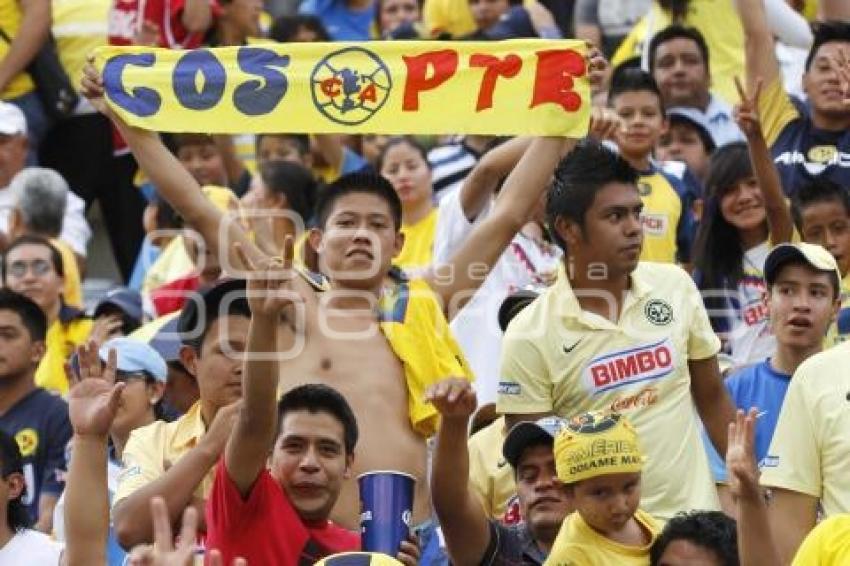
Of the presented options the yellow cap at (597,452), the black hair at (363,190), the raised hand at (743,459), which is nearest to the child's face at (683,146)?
the black hair at (363,190)

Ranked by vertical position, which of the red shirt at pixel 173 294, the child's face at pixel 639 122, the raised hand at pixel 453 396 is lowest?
the raised hand at pixel 453 396

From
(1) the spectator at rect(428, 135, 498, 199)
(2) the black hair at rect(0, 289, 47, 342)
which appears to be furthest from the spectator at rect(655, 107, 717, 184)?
(2) the black hair at rect(0, 289, 47, 342)

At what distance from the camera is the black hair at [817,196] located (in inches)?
431

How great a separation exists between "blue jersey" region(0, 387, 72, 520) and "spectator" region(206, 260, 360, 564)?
2502 millimetres

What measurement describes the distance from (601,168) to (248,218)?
3.34 m

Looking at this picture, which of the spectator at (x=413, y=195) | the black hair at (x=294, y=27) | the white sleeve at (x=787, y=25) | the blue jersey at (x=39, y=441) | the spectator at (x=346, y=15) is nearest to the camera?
the blue jersey at (x=39, y=441)

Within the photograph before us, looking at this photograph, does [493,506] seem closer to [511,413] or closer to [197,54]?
[511,413]

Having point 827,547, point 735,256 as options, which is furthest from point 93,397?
point 735,256

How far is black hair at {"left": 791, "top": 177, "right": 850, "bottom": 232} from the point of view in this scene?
1095 cm

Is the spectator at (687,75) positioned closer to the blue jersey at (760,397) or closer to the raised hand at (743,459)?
the blue jersey at (760,397)

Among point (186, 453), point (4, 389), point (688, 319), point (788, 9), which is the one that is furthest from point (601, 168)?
point (788, 9)

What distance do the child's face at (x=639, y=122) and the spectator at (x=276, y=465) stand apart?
364cm

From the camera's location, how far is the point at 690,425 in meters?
9.45

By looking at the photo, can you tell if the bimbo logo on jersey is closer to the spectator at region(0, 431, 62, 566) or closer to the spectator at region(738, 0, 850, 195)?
the spectator at region(0, 431, 62, 566)
